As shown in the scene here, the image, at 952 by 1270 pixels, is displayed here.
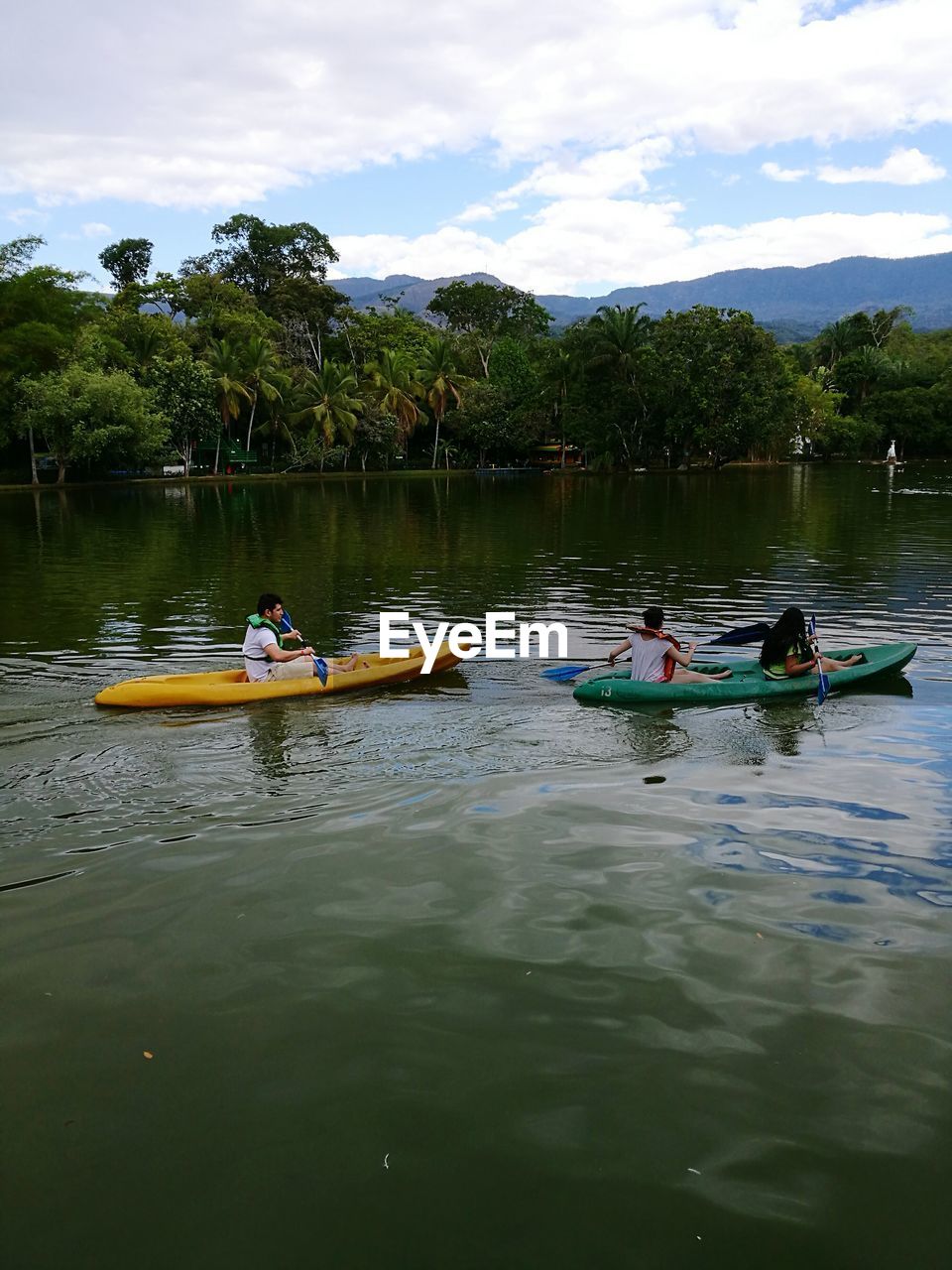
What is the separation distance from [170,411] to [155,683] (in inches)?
2109

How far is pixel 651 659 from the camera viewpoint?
456 inches

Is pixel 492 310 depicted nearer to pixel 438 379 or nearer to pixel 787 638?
pixel 438 379

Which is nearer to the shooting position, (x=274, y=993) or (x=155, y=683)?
(x=274, y=993)

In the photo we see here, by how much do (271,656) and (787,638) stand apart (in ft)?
Answer: 22.5

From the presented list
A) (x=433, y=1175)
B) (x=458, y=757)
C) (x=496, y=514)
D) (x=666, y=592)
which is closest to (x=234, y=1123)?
(x=433, y=1175)

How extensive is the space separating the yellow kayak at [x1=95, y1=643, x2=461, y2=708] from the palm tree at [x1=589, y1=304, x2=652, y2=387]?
61055 millimetres

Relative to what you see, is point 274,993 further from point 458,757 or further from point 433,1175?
point 458,757

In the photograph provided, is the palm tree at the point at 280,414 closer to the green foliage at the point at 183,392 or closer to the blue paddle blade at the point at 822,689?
the green foliage at the point at 183,392

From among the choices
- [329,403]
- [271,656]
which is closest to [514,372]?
[329,403]

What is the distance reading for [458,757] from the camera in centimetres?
920

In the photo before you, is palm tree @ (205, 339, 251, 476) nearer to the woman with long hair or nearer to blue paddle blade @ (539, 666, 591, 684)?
blue paddle blade @ (539, 666, 591, 684)

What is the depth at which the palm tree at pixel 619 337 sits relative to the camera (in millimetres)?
68125

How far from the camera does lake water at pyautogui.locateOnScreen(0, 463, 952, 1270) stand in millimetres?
3459

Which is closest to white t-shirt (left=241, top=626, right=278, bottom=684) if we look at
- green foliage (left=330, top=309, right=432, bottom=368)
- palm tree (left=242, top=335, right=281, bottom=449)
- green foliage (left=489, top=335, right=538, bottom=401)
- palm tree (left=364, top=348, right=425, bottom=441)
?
palm tree (left=242, top=335, right=281, bottom=449)
